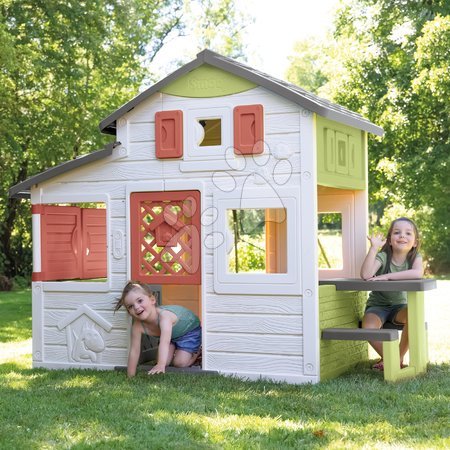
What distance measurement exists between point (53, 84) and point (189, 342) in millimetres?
13251

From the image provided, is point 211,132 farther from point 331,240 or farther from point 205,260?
point 331,240

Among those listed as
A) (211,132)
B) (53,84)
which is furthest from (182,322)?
(53,84)

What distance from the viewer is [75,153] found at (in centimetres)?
2070

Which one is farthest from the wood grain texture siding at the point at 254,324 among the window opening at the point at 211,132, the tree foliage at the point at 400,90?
the tree foliage at the point at 400,90

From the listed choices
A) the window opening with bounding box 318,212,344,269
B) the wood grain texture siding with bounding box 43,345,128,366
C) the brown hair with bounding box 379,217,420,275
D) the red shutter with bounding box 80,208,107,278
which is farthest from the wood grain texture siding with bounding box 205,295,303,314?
the window opening with bounding box 318,212,344,269

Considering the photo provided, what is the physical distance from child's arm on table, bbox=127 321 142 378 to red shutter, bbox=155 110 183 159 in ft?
4.87

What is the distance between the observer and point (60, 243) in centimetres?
827

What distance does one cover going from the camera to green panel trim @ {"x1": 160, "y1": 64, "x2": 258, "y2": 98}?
23.1 feet

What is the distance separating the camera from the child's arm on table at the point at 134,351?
6.93m

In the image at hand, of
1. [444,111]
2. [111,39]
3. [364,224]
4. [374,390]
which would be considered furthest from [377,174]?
[374,390]

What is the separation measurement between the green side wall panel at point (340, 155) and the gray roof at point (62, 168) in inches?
71.0

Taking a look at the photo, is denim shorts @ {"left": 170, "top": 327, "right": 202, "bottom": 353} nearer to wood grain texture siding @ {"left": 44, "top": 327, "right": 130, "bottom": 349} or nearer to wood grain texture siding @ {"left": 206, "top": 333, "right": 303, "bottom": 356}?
wood grain texture siding @ {"left": 206, "top": 333, "right": 303, "bottom": 356}

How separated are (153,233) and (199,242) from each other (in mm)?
579

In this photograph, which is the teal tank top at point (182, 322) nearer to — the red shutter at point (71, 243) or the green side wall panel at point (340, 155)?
the red shutter at point (71, 243)
